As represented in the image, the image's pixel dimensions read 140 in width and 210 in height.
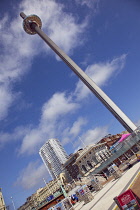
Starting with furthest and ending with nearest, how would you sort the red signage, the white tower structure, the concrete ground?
the white tower structure → the concrete ground → the red signage

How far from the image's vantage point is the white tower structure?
16675cm

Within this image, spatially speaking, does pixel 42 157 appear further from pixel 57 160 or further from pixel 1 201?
pixel 1 201

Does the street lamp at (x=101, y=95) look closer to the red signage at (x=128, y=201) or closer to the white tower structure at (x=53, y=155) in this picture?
the red signage at (x=128, y=201)

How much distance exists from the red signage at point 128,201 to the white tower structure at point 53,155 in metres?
168

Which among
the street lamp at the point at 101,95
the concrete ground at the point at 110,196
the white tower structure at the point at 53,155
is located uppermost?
the white tower structure at the point at 53,155

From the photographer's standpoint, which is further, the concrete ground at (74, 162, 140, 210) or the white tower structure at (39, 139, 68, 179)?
the white tower structure at (39, 139, 68, 179)

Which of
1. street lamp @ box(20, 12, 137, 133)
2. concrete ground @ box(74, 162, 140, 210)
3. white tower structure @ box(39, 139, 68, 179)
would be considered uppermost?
white tower structure @ box(39, 139, 68, 179)

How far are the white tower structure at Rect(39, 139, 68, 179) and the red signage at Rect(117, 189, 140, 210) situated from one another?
168 m

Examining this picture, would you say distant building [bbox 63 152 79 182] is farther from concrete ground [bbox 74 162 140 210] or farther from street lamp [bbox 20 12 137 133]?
concrete ground [bbox 74 162 140 210]

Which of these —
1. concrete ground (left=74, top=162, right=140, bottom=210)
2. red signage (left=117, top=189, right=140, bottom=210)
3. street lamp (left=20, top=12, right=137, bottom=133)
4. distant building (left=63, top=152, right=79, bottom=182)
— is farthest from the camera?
distant building (left=63, top=152, right=79, bottom=182)

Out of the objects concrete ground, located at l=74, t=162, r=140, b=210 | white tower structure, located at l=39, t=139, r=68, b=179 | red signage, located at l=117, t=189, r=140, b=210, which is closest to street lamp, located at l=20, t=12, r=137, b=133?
concrete ground, located at l=74, t=162, r=140, b=210

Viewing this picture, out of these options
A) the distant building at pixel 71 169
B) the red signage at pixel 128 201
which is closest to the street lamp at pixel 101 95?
the red signage at pixel 128 201

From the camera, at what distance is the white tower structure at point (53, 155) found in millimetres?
166750

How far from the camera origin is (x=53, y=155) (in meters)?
173
